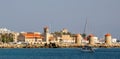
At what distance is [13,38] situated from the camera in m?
182

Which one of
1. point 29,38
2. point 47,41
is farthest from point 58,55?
point 29,38

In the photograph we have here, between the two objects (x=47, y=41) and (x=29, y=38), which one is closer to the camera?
(x=47, y=41)

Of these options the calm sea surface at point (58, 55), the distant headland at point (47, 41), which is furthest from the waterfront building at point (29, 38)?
the calm sea surface at point (58, 55)

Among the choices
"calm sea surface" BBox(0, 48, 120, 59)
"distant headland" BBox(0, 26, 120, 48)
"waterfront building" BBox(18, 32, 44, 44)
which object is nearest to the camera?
"calm sea surface" BBox(0, 48, 120, 59)

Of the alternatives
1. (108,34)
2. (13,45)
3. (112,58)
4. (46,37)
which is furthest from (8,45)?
(112,58)

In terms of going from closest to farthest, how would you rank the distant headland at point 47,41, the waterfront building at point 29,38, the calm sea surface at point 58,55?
1. the calm sea surface at point 58,55
2. the distant headland at point 47,41
3. the waterfront building at point 29,38

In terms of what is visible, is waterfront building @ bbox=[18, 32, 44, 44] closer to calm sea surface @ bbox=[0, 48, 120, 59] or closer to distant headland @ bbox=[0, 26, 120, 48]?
distant headland @ bbox=[0, 26, 120, 48]

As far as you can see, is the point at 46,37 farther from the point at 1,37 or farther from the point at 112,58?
the point at 112,58

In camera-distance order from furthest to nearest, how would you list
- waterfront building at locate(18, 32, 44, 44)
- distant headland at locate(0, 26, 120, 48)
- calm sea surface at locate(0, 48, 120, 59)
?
waterfront building at locate(18, 32, 44, 44)
distant headland at locate(0, 26, 120, 48)
calm sea surface at locate(0, 48, 120, 59)

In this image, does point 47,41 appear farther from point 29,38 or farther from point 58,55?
point 58,55

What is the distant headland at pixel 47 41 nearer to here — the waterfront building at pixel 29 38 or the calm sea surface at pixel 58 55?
the waterfront building at pixel 29 38

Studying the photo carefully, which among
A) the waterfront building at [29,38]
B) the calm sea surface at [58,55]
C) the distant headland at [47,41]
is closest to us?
the calm sea surface at [58,55]

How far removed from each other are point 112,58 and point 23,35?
106 metres

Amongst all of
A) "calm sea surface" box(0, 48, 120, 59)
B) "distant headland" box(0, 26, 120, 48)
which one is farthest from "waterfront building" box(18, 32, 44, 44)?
"calm sea surface" box(0, 48, 120, 59)
